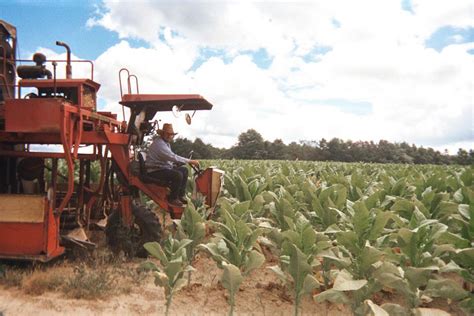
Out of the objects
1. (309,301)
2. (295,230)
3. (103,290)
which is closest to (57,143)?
(103,290)

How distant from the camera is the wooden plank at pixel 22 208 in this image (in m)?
4.93

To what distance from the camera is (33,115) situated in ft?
16.5

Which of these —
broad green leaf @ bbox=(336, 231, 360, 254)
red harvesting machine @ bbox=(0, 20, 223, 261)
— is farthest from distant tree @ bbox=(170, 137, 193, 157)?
broad green leaf @ bbox=(336, 231, 360, 254)

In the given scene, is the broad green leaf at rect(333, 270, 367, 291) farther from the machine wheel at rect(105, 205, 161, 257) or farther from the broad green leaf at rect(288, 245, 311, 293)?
the machine wheel at rect(105, 205, 161, 257)

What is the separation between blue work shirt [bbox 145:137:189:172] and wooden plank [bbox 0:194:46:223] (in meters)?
1.57

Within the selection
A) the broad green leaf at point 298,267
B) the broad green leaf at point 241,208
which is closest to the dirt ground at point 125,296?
the broad green leaf at point 298,267

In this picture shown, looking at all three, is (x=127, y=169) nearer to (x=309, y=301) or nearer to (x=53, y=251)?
(x=53, y=251)

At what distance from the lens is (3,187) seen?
6.42 m

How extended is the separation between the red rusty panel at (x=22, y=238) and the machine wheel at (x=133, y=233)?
1.02m

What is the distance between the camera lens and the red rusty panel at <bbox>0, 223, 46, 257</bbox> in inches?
193

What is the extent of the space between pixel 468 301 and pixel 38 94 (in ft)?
19.1

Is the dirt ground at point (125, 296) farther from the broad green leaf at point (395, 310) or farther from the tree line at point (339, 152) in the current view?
the tree line at point (339, 152)

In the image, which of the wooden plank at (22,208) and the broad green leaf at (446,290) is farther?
the wooden plank at (22,208)

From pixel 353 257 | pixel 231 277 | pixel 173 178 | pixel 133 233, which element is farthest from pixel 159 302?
pixel 353 257
